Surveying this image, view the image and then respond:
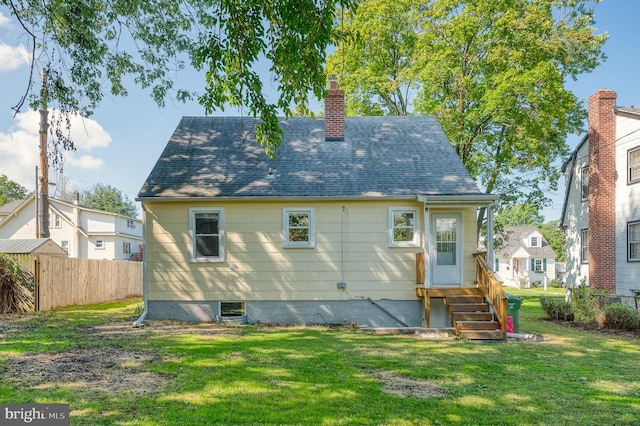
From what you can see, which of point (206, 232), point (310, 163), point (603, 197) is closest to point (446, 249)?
point (310, 163)

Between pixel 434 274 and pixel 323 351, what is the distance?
15.6 ft

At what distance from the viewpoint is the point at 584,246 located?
16.5 meters

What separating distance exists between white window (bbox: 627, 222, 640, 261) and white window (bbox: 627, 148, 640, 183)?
1546 millimetres

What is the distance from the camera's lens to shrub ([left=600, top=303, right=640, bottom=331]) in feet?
35.2

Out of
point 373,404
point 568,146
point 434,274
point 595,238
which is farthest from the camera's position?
point 568,146

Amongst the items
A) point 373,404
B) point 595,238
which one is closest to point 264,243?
point 373,404

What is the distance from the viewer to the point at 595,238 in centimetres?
1491

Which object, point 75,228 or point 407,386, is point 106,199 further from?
point 407,386

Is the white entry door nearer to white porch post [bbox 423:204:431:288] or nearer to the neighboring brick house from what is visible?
white porch post [bbox 423:204:431:288]

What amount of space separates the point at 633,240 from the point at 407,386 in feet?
42.0

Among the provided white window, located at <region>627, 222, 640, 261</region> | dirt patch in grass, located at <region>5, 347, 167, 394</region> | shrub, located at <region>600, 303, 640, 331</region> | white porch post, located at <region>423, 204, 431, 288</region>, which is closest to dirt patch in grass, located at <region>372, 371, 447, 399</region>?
dirt patch in grass, located at <region>5, 347, 167, 394</region>

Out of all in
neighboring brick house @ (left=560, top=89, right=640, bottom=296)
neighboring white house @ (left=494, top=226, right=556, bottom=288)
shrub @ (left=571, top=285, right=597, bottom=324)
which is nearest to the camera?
shrub @ (left=571, top=285, right=597, bottom=324)

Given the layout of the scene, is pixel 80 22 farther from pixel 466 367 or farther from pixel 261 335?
pixel 466 367

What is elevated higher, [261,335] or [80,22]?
[80,22]
